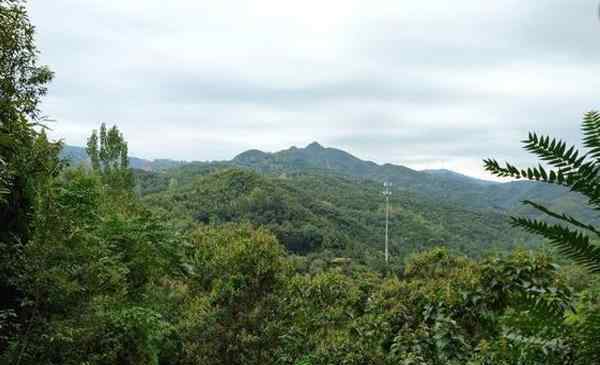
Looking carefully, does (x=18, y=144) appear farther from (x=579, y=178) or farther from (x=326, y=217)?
(x=326, y=217)

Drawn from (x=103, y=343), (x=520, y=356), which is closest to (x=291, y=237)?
(x=103, y=343)

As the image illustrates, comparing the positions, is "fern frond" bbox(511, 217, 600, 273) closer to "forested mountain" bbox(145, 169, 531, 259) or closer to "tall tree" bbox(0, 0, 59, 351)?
"tall tree" bbox(0, 0, 59, 351)

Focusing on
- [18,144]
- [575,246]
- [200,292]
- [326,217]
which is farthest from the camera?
[326,217]

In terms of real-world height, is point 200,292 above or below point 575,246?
below

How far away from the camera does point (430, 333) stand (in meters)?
4.43

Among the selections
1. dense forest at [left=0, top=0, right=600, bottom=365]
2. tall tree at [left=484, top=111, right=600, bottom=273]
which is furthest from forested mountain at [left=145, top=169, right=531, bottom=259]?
tall tree at [left=484, top=111, right=600, bottom=273]

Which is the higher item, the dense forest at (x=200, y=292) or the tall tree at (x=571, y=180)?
the tall tree at (x=571, y=180)

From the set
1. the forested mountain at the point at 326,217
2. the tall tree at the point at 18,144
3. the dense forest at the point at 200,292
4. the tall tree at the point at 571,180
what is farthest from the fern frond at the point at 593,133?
the forested mountain at the point at 326,217

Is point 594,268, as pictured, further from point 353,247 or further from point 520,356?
point 353,247

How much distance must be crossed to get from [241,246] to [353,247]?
60149 millimetres

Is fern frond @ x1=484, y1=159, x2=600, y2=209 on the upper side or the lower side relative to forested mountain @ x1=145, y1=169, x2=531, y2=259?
upper

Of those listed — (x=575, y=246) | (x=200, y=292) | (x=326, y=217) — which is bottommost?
(x=326, y=217)

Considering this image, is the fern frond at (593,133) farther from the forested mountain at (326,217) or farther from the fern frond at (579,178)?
the forested mountain at (326,217)

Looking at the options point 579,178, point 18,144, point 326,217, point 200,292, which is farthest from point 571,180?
point 326,217
